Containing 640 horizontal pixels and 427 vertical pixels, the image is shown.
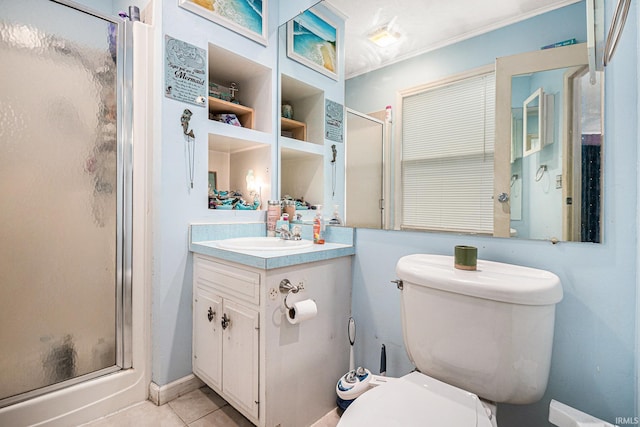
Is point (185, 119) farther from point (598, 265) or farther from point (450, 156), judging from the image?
point (598, 265)

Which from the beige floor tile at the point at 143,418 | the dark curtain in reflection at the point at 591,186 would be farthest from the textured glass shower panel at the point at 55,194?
the dark curtain in reflection at the point at 591,186

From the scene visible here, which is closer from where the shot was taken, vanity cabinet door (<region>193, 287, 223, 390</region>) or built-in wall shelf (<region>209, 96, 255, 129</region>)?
vanity cabinet door (<region>193, 287, 223, 390</region>)

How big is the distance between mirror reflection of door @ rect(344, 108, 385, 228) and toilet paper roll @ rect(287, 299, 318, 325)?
49cm

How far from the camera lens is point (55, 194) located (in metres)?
1.30

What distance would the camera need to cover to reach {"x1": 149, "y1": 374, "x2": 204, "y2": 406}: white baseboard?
4.71ft

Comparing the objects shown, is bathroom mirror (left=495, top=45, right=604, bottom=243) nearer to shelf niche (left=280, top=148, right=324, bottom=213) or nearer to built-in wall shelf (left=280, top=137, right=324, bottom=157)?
shelf niche (left=280, top=148, right=324, bottom=213)

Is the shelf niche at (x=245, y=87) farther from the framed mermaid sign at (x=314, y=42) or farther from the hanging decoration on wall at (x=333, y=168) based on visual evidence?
the hanging decoration on wall at (x=333, y=168)

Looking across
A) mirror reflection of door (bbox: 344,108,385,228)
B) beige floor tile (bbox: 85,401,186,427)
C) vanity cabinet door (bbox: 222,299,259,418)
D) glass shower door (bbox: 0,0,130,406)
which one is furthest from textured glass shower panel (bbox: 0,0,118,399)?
mirror reflection of door (bbox: 344,108,385,228)

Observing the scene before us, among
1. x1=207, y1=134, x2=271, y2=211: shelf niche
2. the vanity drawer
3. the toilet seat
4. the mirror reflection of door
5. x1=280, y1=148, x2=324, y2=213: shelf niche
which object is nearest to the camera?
the toilet seat

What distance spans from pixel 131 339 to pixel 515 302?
1666 mm

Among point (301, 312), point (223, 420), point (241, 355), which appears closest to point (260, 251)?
point (301, 312)

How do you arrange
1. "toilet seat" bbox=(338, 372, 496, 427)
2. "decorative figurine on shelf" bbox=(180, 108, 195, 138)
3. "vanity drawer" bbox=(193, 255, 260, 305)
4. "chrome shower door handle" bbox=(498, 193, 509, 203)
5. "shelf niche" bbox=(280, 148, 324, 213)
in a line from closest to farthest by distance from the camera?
"toilet seat" bbox=(338, 372, 496, 427) < "chrome shower door handle" bbox=(498, 193, 509, 203) < "vanity drawer" bbox=(193, 255, 260, 305) < "decorative figurine on shelf" bbox=(180, 108, 195, 138) < "shelf niche" bbox=(280, 148, 324, 213)

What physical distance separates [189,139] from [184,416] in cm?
133

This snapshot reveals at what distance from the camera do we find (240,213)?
175 cm
